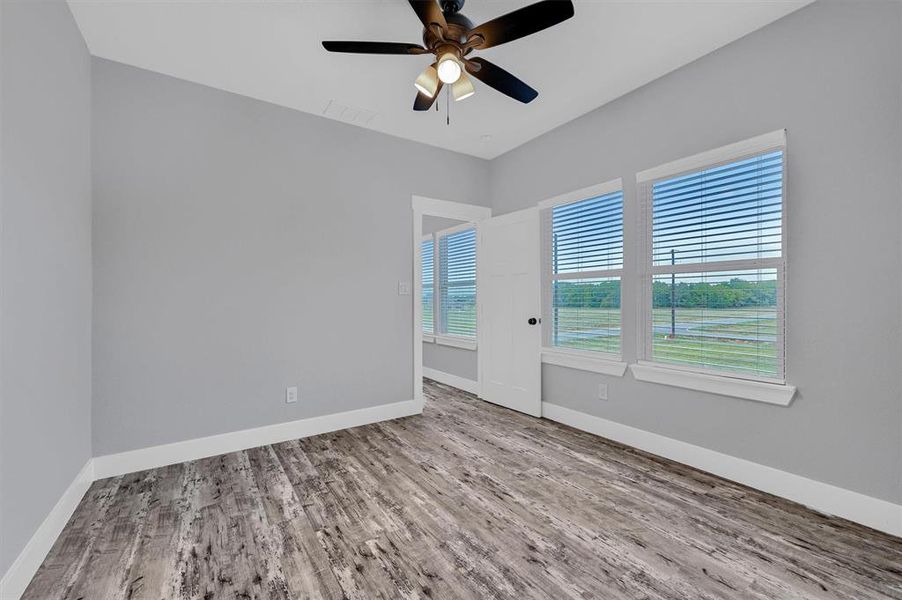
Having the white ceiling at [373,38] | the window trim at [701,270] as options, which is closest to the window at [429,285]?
the white ceiling at [373,38]

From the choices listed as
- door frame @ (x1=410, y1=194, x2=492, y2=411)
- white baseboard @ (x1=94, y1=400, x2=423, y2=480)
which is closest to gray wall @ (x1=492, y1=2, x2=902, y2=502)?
door frame @ (x1=410, y1=194, x2=492, y2=411)

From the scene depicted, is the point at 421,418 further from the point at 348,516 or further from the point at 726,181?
the point at 726,181

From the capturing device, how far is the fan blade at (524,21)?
1.72 m

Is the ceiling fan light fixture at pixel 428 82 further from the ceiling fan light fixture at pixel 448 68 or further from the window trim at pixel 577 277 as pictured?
the window trim at pixel 577 277

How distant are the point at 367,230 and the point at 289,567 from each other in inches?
108

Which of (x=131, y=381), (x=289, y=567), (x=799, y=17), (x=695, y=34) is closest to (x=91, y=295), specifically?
(x=131, y=381)

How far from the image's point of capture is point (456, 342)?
518cm

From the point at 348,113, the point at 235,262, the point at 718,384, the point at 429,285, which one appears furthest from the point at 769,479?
the point at 429,285

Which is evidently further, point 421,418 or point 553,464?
point 421,418

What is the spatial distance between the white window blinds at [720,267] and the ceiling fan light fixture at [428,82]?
1820mm

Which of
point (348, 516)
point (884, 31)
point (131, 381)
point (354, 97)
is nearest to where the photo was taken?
point (884, 31)

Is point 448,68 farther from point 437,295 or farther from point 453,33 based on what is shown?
point 437,295

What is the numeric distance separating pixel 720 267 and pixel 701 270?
12 centimetres

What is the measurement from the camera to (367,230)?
3783 mm
